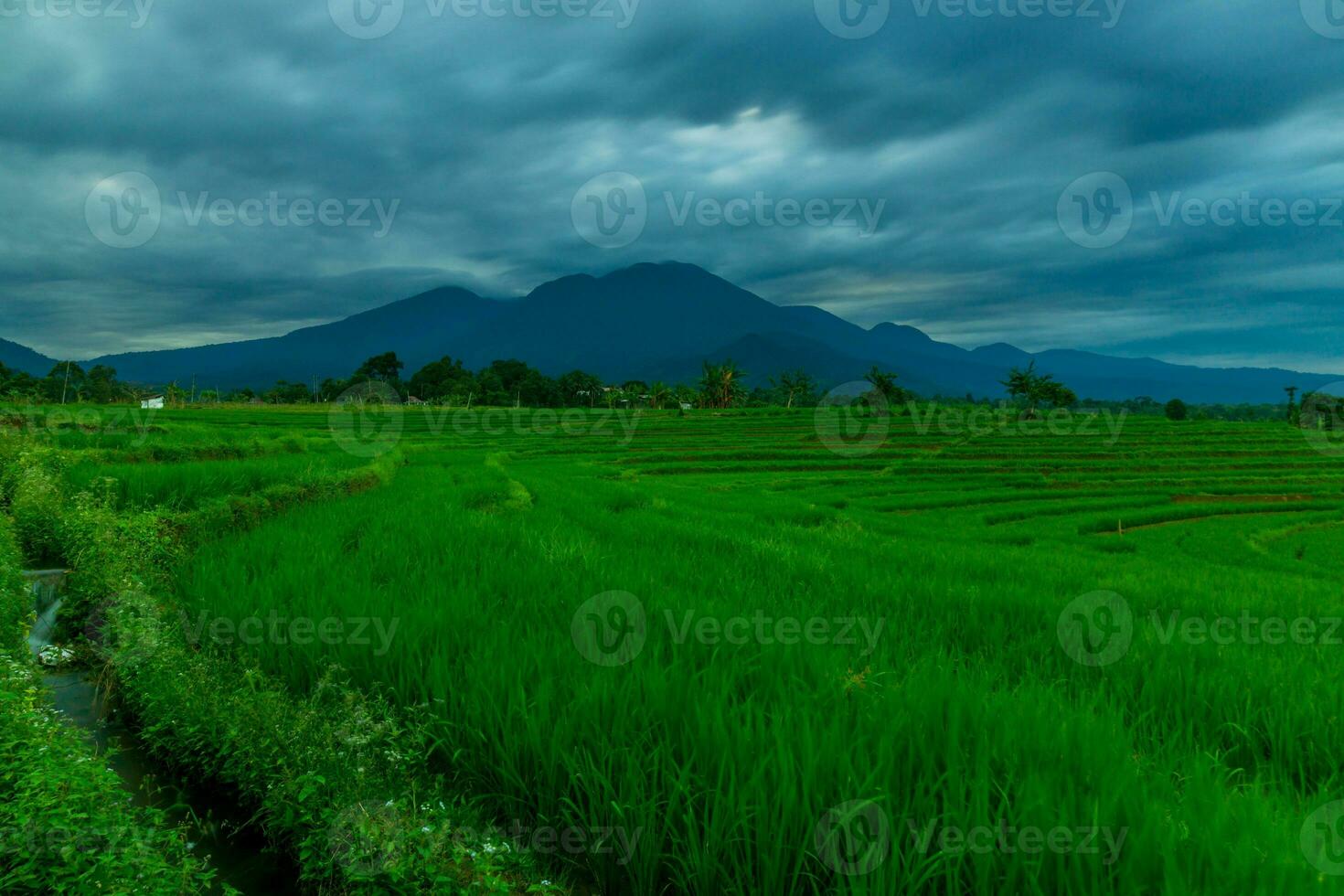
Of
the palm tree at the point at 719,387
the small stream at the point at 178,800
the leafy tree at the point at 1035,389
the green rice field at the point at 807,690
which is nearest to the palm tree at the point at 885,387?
the leafy tree at the point at 1035,389

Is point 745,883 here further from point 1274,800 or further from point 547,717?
point 1274,800

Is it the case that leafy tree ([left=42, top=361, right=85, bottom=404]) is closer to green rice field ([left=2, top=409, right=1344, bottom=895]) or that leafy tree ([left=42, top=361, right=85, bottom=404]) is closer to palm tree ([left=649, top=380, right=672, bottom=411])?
green rice field ([left=2, top=409, right=1344, bottom=895])

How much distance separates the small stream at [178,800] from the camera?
244cm

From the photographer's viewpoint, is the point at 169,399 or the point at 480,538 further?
the point at 169,399

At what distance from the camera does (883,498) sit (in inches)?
866

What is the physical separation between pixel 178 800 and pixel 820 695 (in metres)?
2.93

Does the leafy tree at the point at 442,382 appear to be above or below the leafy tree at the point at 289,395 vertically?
above

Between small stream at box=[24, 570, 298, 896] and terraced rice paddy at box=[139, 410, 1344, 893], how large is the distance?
0.65 meters

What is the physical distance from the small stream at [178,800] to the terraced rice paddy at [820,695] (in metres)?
0.65

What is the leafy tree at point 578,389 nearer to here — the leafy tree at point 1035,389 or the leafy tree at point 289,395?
the leafy tree at point 289,395

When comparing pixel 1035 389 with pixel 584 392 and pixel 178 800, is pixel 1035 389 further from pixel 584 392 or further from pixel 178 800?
pixel 178 800

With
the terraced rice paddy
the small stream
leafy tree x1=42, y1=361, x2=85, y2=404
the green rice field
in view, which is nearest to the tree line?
leafy tree x1=42, y1=361, x2=85, y2=404

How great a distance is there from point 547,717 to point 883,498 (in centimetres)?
2104

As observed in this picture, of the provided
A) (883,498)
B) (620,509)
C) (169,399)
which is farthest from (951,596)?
(169,399)
